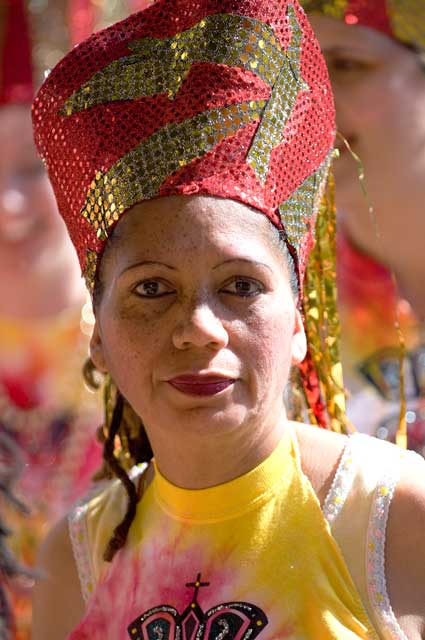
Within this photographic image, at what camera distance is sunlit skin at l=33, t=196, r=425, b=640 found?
2.33 meters

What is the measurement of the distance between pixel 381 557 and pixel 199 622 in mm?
321

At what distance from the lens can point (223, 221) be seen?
2352 millimetres

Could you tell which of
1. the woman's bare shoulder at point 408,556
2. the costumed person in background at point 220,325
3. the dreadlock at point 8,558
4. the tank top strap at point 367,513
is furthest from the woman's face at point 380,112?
the dreadlock at point 8,558

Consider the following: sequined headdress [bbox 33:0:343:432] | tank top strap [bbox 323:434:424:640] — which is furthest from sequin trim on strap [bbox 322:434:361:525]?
sequined headdress [bbox 33:0:343:432]

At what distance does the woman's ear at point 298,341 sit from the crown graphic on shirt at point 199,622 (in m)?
0.42

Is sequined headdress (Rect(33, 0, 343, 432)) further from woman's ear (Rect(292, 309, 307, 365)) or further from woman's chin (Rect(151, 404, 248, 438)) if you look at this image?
woman's chin (Rect(151, 404, 248, 438))

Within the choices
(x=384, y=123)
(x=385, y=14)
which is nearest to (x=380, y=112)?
(x=384, y=123)

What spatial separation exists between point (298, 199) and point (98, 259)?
1.19 ft

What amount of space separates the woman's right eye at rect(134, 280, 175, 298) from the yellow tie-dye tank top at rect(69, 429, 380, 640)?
0.35 metres

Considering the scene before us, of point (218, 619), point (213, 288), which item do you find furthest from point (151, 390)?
point (218, 619)

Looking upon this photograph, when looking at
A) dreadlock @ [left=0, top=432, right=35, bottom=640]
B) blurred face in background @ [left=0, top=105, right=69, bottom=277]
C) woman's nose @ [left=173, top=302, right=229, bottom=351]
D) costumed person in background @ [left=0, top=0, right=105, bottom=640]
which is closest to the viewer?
dreadlock @ [left=0, top=432, right=35, bottom=640]

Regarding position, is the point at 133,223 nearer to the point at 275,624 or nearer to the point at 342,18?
the point at 275,624

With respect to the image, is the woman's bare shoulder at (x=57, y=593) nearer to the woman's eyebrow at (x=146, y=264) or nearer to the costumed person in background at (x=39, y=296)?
the woman's eyebrow at (x=146, y=264)

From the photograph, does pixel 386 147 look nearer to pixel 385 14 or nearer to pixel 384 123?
pixel 384 123
